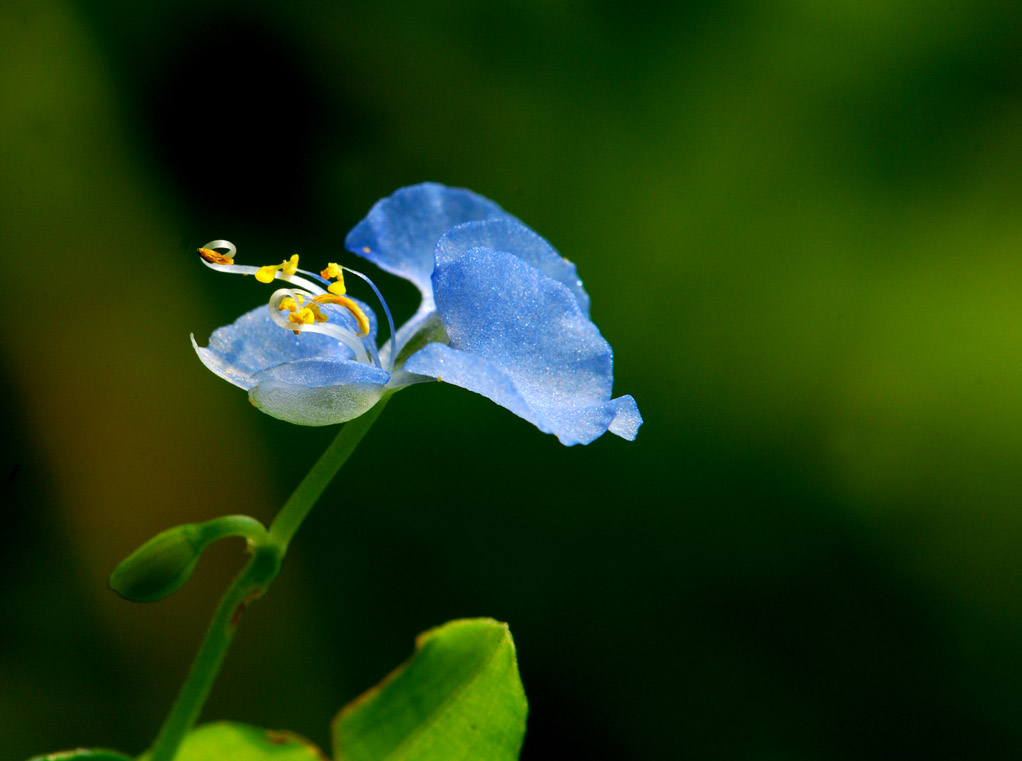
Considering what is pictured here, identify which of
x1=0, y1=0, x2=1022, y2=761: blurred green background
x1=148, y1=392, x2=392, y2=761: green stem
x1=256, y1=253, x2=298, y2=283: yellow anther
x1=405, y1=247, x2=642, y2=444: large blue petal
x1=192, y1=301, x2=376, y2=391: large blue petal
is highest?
x1=405, y1=247, x2=642, y2=444: large blue petal

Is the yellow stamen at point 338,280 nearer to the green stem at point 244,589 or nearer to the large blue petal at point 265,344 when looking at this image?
the large blue petal at point 265,344

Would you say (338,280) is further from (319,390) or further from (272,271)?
(319,390)

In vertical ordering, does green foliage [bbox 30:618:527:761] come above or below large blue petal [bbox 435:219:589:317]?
below

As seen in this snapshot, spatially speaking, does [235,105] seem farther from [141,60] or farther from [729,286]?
[729,286]

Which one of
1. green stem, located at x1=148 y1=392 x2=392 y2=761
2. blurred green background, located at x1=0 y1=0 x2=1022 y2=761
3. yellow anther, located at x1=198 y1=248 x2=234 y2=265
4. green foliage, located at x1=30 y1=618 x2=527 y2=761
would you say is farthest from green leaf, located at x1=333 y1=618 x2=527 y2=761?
blurred green background, located at x1=0 y1=0 x2=1022 y2=761

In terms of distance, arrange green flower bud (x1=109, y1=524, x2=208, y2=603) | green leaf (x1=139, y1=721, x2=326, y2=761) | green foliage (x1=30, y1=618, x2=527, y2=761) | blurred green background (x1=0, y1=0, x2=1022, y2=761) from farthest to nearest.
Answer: blurred green background (x1=0, y1=0, x2=1022, y2=761), green leaf (x1=139, y1=721, x2=326, y2=761), green foliage (x1=30, y1=618, x2=527, y2=761), green flower bud (x1=109, y1=524, x2=208, y2=603)

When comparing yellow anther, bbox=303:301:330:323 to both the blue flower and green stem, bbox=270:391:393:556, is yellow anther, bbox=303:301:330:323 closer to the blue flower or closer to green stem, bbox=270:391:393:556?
the blue flower

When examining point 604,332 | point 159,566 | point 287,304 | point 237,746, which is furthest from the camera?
point 604,332

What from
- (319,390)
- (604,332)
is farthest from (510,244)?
(604,332)
